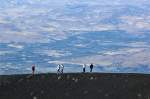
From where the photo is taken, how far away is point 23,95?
86.9 metres

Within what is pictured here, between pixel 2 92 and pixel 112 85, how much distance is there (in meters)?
16.3

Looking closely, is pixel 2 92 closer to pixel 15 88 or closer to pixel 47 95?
pixel 15 88

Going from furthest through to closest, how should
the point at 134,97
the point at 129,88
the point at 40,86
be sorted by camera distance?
the point at 40,86 → the point at 129,88 → the point at 134,97

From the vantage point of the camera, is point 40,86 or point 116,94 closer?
point 116,94

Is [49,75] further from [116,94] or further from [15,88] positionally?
[116,94]

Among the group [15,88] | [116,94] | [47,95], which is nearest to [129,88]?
[116,94]

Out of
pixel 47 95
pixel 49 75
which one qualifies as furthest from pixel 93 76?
pixel 47 95

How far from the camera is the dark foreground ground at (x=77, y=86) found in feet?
275

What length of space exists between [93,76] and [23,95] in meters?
15.3

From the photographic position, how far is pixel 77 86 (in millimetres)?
89625

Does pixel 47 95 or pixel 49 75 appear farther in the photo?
pixel 49 75

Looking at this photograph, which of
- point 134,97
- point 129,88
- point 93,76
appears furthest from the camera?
point 93,76

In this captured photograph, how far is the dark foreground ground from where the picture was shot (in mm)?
83719

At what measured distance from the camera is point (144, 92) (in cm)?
8225
